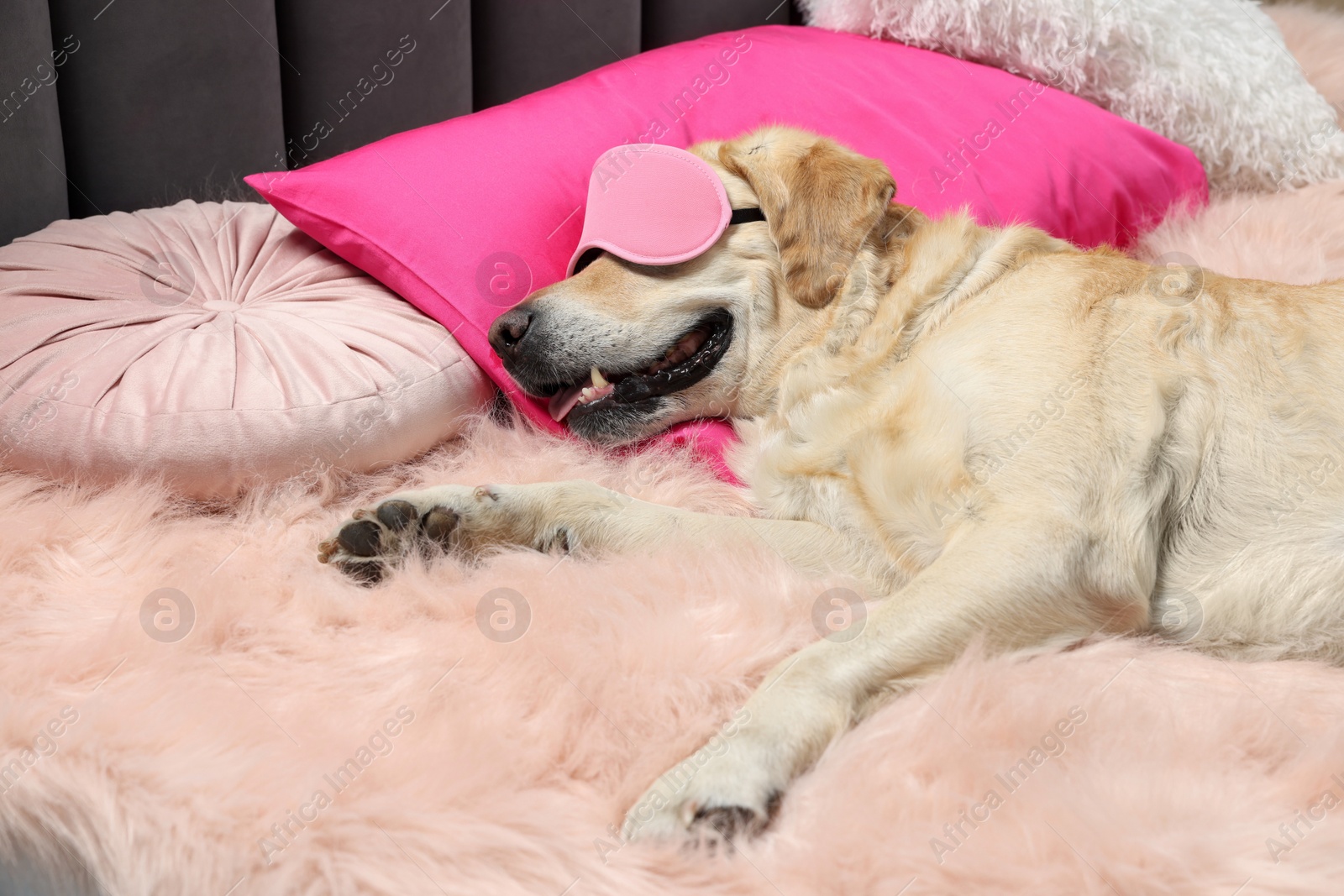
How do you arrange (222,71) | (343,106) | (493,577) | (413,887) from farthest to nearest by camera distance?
(343,106) < (222,71) < (493,577) < (413,887)

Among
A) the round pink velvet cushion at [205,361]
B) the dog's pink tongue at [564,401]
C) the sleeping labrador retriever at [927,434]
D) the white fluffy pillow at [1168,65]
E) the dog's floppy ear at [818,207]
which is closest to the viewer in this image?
the sleeping labrador retriever at [927,434]

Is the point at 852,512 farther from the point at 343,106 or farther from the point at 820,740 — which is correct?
the point at 343,106

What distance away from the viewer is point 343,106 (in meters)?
2.67

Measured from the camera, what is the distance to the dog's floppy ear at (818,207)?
186 cm

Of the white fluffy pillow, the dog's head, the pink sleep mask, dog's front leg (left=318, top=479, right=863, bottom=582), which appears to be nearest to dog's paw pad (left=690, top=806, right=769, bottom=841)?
dog's front leg (left=318, top=479, right=863, bottom=582)

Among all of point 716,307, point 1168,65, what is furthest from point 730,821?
point 1168,65

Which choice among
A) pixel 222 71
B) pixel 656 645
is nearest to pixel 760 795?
pixel 656 645

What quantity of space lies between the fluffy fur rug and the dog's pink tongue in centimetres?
50

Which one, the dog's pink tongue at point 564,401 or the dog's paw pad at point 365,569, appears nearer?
the dog's paw pad at point 365,569

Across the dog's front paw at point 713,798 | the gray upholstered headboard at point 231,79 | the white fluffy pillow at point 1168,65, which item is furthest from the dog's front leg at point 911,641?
the gray upholstered headboard at point 231,79

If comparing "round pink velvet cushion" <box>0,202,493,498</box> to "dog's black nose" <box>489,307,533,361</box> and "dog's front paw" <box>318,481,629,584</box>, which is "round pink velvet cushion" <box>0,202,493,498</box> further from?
"dog's front paw" <box>318,481,629,584</box>

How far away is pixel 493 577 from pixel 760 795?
0.59 metres

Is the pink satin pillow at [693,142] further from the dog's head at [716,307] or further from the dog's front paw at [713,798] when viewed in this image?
the dog's front paw at [713,798]

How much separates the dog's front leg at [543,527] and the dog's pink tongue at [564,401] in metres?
0.30
